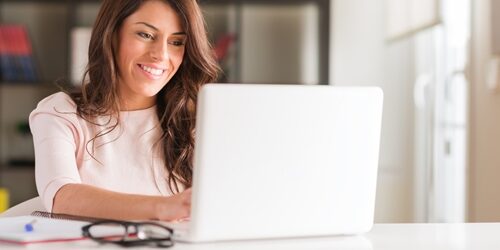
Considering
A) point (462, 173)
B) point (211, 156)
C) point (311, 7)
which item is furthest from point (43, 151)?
point (311, 7)

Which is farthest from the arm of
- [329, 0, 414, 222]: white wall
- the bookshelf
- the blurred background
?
[329, 0, 414, 222]: white wall

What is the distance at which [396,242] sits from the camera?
1.51 m

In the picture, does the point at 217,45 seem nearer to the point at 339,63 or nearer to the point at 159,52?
the point at 339,63

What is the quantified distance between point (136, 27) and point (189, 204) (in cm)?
81

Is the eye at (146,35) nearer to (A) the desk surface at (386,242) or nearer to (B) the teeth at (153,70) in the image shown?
(B) the teeth at (153,70)

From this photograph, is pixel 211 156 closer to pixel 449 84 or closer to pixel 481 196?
pixel 481 196

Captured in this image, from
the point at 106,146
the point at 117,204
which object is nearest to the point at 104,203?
the point at 117,204

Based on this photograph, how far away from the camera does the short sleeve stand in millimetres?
1937

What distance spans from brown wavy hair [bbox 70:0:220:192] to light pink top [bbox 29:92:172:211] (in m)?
0.02

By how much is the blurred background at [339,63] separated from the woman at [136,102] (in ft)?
7.94

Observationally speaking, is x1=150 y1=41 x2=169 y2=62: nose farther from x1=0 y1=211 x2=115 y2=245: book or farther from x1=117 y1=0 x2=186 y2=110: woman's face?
x1=0 y1=211 x2=115 y2=245: book

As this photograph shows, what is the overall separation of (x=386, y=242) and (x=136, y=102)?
99 cm

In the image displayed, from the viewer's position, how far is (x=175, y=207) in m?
1.56

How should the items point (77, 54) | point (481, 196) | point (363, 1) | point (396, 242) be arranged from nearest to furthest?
point (396, 242) < point (481, 196) < point (77, 54) < point (363, 1)
